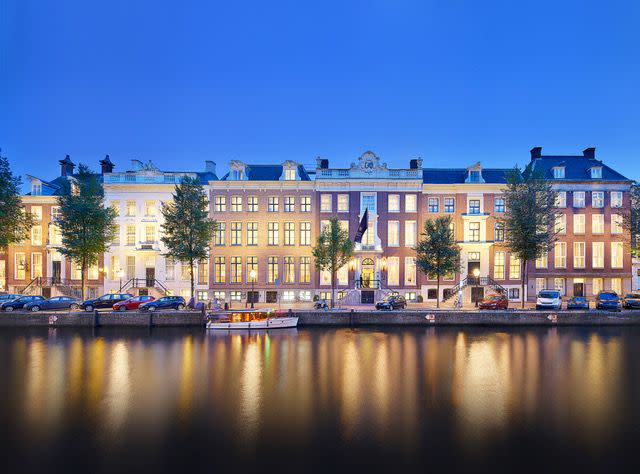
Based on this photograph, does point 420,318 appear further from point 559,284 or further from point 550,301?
point 559,284

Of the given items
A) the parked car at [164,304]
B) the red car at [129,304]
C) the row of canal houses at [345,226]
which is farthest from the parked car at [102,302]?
the row of canal houses at [345,226]

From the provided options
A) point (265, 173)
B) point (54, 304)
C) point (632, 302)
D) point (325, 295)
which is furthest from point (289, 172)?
point (632, 302)

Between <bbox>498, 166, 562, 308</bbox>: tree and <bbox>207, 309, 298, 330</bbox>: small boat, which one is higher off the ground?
<bbox>498, 166, 562, 308</bbox>: tree

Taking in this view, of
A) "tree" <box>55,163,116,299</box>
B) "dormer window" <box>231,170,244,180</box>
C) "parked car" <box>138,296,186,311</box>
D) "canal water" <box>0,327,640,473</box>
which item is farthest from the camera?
"dormer window" <box>231,170,244,180</box>

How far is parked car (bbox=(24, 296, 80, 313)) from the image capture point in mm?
32625

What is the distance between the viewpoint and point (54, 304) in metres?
33.5

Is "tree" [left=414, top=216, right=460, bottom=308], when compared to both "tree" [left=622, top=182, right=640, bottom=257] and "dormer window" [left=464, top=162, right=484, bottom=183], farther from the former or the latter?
"tree" [left=622, top=182, right=640, bottom=257]

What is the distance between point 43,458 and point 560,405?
1991 centimetres

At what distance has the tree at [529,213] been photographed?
1398 inches

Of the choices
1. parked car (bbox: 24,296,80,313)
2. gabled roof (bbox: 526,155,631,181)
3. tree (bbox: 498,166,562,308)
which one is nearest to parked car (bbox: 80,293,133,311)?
parked car (bbox: 24,296,80,313)

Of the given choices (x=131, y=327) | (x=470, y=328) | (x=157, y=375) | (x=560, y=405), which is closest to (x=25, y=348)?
(x=131, y=327)

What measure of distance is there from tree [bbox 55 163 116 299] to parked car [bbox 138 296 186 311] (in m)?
8.51

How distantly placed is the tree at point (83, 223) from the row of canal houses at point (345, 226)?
225 inches

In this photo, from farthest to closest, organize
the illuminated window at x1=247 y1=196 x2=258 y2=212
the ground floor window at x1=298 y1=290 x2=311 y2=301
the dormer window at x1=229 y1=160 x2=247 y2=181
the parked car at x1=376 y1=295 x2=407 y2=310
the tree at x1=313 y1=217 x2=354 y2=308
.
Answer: the dormer window at x1=229 y1=160 x2=247 y2=181 → the illuminated window at x1=247 y1=196 x2=258 y2=212 → the ground floor window at x1=298 y1=290 x2=311 y2=301 → the tree at x1=313 y1=217 x2=354 y2=308 → the parked car at x1=376 y1=295 x2=407 y2=310
